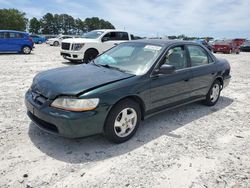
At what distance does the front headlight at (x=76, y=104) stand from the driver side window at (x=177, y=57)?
1.68 meters

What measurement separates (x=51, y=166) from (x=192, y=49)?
11.7 ft

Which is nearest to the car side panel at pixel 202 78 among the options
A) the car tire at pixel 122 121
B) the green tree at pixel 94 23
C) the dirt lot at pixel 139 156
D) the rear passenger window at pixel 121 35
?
the dirt lot at pixel 139 156

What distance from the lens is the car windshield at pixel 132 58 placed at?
12.9 ft

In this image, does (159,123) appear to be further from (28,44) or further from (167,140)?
(28,44)

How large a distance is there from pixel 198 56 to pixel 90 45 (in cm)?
691

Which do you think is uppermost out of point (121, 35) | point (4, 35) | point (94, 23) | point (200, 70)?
point (94, 23)

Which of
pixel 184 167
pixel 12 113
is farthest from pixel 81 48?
pixel 184 167

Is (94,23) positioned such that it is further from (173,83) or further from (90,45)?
(173,83)

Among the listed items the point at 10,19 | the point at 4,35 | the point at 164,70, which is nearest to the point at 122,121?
the point at 164,70

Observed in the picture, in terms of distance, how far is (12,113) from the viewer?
454cm

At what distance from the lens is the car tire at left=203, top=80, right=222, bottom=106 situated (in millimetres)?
5427

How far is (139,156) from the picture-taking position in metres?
3.26

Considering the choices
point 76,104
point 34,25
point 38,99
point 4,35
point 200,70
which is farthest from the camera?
point 34,25

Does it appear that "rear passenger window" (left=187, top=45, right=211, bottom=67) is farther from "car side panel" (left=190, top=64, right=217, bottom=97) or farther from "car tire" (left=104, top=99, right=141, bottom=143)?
"car tire" (left=104, top=99, right=141, bottom=143)
